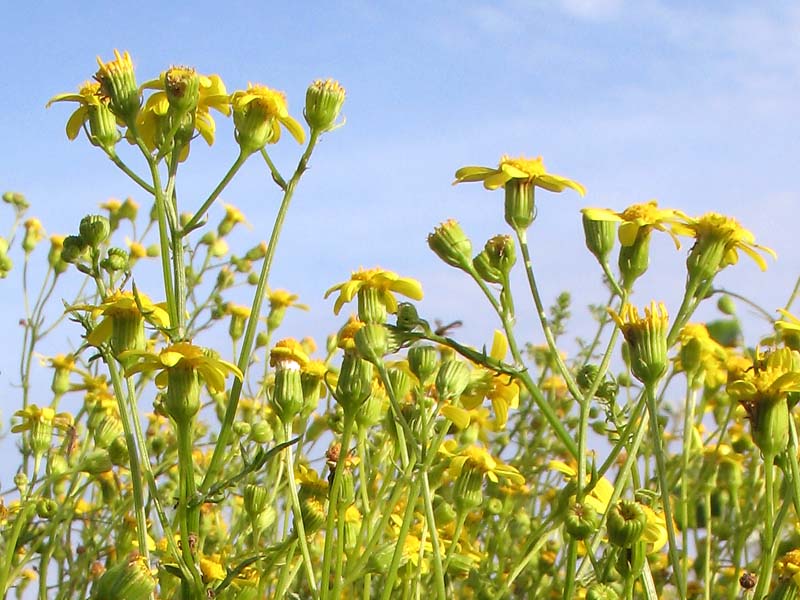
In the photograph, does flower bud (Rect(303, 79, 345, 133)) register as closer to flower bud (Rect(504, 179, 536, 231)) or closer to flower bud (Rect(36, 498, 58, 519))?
flower bud (Rect(504, 179, 536, 231))

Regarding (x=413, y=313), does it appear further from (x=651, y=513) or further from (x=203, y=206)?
(x=651, y=513)

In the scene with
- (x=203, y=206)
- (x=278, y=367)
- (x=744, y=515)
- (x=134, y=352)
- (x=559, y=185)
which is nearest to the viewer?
(x=134, y=352)

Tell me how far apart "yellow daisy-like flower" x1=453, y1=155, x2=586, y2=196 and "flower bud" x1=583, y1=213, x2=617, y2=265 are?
0.10 metres

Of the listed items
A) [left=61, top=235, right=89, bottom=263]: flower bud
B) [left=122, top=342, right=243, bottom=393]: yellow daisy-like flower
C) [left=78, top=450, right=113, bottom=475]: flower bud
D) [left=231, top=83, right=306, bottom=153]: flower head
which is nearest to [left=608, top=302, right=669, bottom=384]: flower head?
[left=122, top=342, right=243, bottom=393]: yellow daisy-like flower

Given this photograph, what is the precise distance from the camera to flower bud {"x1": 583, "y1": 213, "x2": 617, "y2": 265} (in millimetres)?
2344

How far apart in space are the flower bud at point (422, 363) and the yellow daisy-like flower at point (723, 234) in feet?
2.18

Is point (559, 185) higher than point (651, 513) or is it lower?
higher

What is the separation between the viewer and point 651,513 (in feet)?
7.01

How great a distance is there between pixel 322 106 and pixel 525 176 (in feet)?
1.76

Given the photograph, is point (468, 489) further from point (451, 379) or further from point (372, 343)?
point (372, 343)

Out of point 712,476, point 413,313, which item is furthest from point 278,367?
point 712,476

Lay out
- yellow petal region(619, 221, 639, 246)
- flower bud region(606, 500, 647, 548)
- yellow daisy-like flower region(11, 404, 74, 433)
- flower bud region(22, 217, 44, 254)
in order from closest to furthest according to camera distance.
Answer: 1. flower bud region(606, 500, 647, 548)
2. yellow petal region(619, 221, 639, 246)
3. yellow daisy-like flower region(11, 404, 74, 433)
4. flower bud region(22, 217, 44, 254)

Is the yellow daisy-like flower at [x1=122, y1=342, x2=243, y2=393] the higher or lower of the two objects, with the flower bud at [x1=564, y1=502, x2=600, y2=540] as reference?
higher

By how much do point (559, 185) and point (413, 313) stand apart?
595 millimetres
